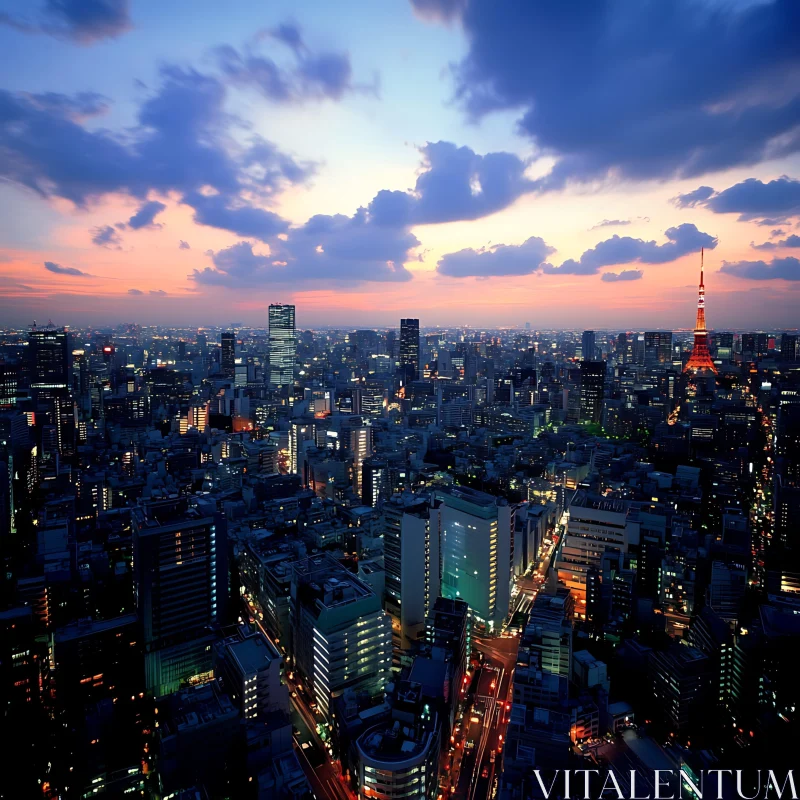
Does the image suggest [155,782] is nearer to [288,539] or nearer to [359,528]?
[288,539]

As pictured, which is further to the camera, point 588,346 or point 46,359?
point 588,346

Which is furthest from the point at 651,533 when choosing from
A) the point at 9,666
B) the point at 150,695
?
the point at 9,666

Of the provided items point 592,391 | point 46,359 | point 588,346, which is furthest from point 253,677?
point 588,346

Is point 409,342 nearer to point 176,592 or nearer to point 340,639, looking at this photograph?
point 176,592

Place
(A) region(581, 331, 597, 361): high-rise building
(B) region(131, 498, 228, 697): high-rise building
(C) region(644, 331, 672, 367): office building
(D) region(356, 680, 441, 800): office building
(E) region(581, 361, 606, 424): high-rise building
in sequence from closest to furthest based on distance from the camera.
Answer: (D) region(356, 680, 441, 800): office building → (B) region(131, 498, 228, 697): high-rise building → (E) region(581, 361, 606, 424): high-rise building → (C) region(644, 331, 672, 367): office building → (A) region(581, 331, 597, 361): high-rise building

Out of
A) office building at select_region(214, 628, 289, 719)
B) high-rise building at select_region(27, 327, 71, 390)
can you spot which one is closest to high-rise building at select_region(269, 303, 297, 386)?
high-rise building at select_region(27, 327, 71, 390)

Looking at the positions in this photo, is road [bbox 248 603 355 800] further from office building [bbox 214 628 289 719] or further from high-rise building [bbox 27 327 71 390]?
high-rise building [bbox 27 327 71 390]
